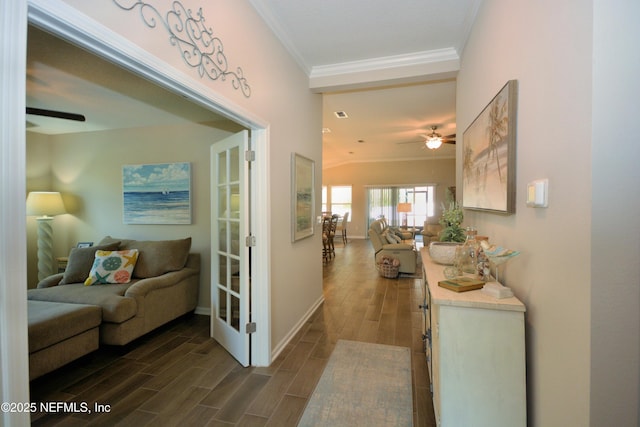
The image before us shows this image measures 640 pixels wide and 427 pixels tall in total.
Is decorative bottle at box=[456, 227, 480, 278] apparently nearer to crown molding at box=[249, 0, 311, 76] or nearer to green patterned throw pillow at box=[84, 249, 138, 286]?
crown molding at box=[249, 0, 311, 76]

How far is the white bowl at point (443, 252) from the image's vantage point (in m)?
2.02

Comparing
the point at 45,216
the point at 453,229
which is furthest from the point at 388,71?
the point at 45,216

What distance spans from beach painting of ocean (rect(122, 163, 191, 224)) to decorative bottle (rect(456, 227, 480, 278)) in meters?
3.29

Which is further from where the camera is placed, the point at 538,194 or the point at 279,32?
the point at 279,32

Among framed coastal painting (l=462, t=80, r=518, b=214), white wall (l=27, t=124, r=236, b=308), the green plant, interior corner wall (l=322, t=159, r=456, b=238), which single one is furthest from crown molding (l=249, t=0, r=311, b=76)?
interior corner wall (l=322, t=159, r=456, b=238)

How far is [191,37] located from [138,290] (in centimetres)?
242

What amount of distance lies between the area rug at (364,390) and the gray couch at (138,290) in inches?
75.2

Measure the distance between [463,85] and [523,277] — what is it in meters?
2.10

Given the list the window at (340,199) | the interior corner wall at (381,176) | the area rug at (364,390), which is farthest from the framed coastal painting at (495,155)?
the window at (340,199)

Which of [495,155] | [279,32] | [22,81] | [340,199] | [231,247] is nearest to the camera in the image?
[22,81]

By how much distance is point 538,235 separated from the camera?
3.92 feet

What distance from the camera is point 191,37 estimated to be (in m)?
1.52

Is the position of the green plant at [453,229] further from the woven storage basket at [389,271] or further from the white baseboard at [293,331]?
the woven storage basket at [389,271]

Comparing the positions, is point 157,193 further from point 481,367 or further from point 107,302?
point 481,367
